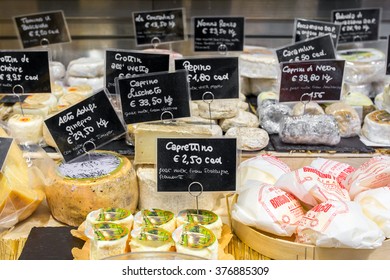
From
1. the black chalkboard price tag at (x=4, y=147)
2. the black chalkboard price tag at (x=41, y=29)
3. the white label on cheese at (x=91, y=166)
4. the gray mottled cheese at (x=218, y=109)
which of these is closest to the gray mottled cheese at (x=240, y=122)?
the gray mottled cheese at (x=218, y=109)

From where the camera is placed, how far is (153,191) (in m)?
1.70

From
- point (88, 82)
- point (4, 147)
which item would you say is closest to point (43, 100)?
point (88, 82)

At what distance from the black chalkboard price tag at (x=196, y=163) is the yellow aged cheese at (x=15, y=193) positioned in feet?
1.42

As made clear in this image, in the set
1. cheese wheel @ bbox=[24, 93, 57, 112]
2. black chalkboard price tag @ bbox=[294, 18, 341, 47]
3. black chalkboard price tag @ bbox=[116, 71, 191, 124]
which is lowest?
cheese wheel @ bbox=[24, 93, 57, 112]

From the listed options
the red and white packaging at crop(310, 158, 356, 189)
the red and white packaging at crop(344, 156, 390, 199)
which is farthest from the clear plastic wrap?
the red and white packaging at crop(344, 156, 390, 199)

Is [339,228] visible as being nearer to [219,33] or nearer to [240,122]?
[240,122]

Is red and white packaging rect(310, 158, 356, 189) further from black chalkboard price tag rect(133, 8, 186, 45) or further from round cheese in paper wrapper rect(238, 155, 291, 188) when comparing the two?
black chalkboard price tag rect(133, 8, 186, 45)

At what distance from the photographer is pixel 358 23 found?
3.00 m

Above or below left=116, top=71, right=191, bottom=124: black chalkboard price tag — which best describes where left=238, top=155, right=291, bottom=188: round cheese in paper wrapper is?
below

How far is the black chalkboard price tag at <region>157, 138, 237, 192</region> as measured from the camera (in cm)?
153

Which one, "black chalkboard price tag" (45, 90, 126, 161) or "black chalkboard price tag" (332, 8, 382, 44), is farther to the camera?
"black chalkboard price tag" (332, 8, 382, 44)

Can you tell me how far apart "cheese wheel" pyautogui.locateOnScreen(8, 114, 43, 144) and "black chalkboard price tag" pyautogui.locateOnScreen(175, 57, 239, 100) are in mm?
608

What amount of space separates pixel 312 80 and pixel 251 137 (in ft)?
1.22

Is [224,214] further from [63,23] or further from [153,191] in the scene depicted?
[63,23]
